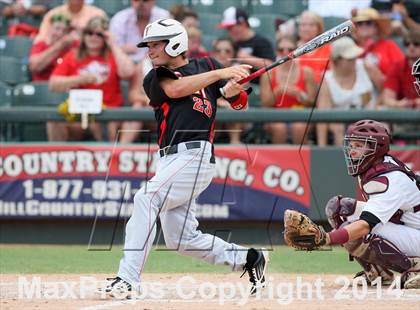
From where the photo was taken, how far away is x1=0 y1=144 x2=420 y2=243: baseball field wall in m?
9.70

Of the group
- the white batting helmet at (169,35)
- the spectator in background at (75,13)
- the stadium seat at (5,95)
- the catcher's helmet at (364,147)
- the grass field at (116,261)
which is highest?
the white batting helmet at (169,35)

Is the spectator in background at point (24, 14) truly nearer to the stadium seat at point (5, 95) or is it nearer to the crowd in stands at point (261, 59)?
the crowd in stands at point (261, 59)

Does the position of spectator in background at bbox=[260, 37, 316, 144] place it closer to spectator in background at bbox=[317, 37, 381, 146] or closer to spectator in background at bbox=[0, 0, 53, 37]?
spectator in background at bbox=[317, 37, 381, 146]

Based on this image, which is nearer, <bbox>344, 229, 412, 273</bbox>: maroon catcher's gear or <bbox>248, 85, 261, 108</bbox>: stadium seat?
<bbox>344, 229, 412, 273</bbox>: maroon catcher's gear

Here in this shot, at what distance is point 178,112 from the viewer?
6.05 metres

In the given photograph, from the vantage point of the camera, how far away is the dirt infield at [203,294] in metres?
5.59

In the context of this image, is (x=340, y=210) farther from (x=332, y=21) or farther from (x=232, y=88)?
(x=332, y=21)

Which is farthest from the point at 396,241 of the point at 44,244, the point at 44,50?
the point at 44,50

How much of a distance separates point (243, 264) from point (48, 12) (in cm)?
615

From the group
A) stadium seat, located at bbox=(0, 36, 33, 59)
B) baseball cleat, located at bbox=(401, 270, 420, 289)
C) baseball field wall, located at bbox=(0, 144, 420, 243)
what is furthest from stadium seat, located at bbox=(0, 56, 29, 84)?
baseball cleat, located at bbox=(401, 270, 420, 289)

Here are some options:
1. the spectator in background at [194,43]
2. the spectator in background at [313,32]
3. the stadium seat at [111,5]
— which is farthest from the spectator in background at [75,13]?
the spectator in background at [313,32]

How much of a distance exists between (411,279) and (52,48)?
226 inches

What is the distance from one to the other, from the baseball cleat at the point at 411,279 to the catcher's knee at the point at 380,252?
4 cm

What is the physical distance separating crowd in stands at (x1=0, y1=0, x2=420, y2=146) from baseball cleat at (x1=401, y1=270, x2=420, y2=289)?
11.4 ft
